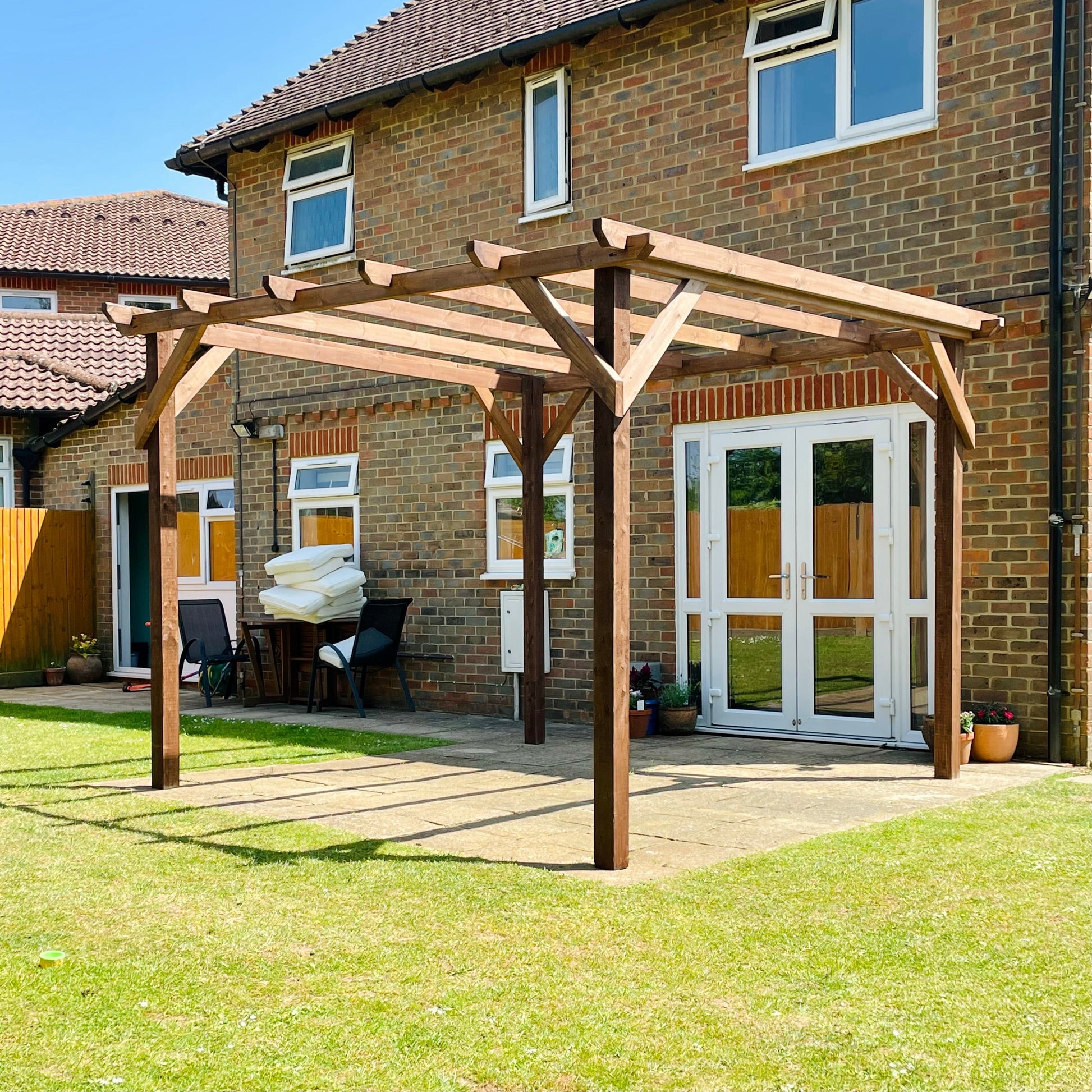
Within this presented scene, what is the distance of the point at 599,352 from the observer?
5.74 m

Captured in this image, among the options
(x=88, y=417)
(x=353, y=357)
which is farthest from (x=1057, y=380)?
(x=88, y=417)

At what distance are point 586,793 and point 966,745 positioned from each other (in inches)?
99.2

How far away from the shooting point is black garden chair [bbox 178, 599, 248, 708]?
12438 mm

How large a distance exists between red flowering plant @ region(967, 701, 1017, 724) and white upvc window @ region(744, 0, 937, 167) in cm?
380

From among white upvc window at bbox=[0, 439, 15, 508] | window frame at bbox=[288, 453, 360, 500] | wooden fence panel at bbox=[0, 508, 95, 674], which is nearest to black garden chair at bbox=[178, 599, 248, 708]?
window frame at bbox=[288, 453, 360, 500]

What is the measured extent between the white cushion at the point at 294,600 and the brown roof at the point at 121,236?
41.7ft

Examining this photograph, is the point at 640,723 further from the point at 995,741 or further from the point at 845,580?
the point at 995,741

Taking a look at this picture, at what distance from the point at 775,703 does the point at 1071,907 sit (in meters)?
5.02

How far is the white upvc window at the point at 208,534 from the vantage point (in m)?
14.3

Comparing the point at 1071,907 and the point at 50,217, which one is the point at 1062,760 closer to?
the point at 1071,907

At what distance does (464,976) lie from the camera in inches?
165

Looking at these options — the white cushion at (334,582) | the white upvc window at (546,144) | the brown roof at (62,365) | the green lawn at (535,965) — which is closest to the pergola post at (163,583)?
the green lawn at (535,965)

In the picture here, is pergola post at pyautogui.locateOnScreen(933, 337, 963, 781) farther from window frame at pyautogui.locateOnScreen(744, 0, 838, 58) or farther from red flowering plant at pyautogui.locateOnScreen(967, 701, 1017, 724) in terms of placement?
window frame at pyautogui.locateOnScreen(744, 0, 838, 58)

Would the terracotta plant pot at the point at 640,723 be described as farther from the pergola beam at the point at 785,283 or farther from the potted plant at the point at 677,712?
the pergola beam at the point at 785,283
